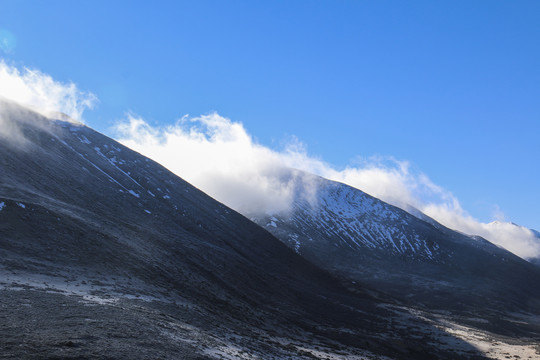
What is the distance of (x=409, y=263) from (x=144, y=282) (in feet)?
490

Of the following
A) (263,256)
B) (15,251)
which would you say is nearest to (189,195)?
(263,256)

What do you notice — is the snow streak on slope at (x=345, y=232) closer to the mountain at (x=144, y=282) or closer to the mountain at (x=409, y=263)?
the mountain at (x=409, y=263)

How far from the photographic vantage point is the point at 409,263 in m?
164

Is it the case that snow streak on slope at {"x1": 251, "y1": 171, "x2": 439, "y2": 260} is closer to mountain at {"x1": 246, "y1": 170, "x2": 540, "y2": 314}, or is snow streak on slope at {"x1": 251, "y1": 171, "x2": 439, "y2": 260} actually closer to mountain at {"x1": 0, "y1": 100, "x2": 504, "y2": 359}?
mountain at {"x1": 246, "y1": 170, "x2": 540, "y2": 314}

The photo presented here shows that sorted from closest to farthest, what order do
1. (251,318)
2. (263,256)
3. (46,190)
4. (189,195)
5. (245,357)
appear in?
(245,357), (251,318), (46,190), (263,256), (189,195)

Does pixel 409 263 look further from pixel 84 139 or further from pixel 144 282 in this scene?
pixel 144 282

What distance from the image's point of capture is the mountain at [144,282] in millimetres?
18641

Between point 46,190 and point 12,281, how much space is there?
33065 millimetres

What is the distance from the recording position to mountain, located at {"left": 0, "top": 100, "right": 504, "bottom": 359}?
61.2 ft

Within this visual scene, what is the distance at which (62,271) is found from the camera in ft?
99.1

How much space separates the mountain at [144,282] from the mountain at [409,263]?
3411cm

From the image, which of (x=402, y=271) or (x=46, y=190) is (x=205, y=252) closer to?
(x=46, y=190)

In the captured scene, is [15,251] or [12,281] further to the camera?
[15,251]

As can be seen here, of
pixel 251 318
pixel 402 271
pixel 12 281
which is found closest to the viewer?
pixel 12 281
